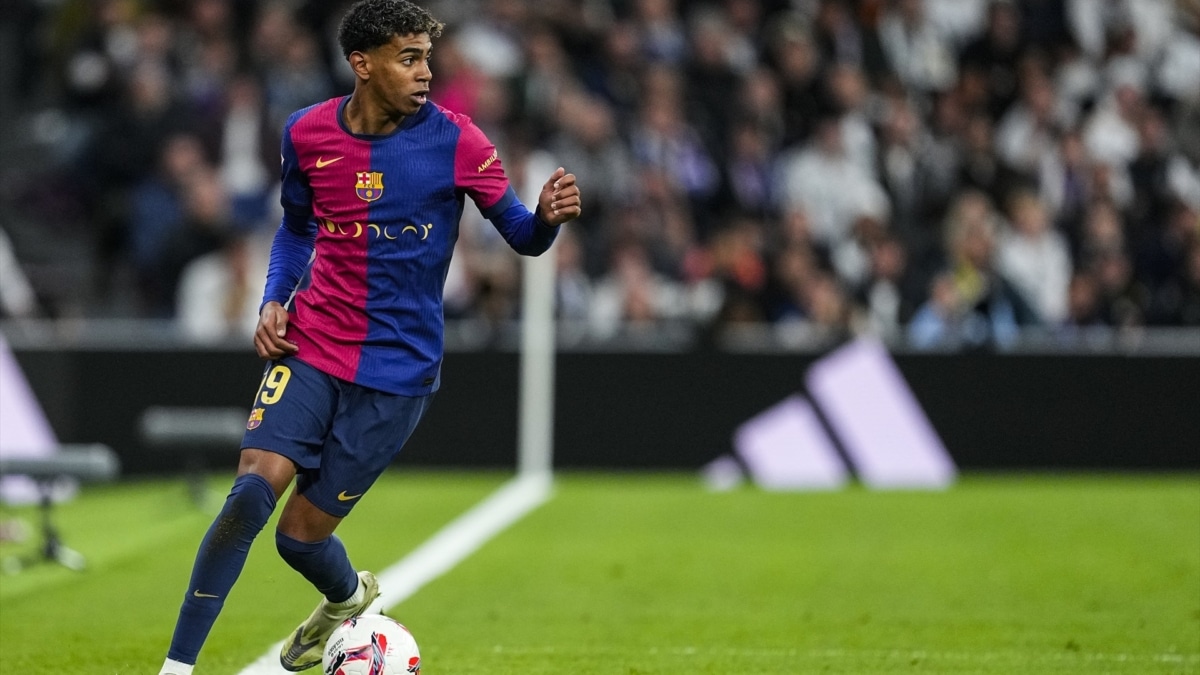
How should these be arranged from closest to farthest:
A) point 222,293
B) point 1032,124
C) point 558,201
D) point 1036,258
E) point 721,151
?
point 558,201 < point 222,293 < point 1036,258 < point 721,151 < point 1032,124

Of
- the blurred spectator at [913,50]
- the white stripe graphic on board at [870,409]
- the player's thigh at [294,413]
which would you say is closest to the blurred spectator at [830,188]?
the blurred spectator at [913,50]

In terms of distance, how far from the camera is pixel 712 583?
9.21 m

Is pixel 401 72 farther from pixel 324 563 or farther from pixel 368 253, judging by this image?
A: pixel 324 563

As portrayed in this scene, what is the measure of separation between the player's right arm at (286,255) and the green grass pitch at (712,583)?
4.61 feet

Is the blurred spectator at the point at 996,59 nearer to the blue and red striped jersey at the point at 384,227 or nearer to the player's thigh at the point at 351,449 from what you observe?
the blue and red striped jersey at the point at 384,227

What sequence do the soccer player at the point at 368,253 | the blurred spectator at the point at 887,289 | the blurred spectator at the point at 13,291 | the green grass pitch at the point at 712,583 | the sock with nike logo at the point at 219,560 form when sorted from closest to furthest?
the sock with nike logo at the point at 219,560 → the soccer player at the point at 368,253 → the green grass pitch at the point at 712,583 → the blurred spectator at the point at 887,289 → the blurred spectator at the point at 13,291

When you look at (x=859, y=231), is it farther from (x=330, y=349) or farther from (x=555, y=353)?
(x=330, y=349)

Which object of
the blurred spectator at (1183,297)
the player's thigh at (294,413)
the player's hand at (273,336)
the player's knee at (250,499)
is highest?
the player's hand at (273,336)

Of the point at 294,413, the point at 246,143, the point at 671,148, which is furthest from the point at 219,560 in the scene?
the point at 671,148

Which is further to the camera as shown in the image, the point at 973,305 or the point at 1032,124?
the point at 1032,124

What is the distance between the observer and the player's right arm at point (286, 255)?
590 centimetres

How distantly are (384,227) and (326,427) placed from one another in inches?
27.2

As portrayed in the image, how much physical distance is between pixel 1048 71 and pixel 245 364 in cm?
825

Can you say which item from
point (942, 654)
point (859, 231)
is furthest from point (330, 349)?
point (859, 231)
